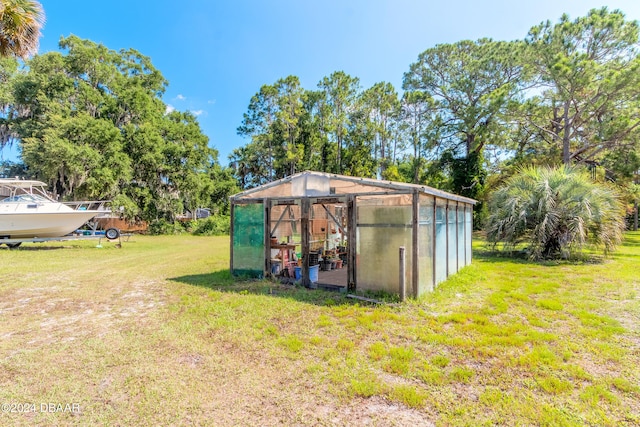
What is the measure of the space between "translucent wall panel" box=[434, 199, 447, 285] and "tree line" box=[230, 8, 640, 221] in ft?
44.2

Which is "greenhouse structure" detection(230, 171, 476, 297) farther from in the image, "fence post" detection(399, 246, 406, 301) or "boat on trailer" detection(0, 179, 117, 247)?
"boat on trailer" detection(0, 179, 117, 247)

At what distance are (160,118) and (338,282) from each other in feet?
77.5

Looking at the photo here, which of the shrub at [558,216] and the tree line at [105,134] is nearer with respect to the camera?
the shrub at [558,216]

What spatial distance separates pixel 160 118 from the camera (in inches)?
972

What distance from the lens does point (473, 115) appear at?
1994 centimetres

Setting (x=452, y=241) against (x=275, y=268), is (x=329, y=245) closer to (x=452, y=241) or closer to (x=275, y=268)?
(x=275, y=268)

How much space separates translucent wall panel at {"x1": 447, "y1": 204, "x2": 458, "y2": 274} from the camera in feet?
25.4

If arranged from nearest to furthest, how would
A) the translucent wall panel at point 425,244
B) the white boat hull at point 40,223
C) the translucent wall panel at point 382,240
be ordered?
the translucent wall panel at point 382,240, the translucent wall panel at point 425,244, the white boat hull at point 40,223

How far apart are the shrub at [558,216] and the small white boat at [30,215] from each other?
1692cm

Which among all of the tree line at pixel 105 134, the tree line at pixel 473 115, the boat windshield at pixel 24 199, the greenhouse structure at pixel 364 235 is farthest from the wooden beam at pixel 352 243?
the tree line at pixel 105 134

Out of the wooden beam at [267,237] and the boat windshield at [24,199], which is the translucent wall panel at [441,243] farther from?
the boat windshield at [24,199]

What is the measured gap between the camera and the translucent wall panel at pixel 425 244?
594 cm

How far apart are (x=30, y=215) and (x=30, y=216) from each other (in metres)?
0.05

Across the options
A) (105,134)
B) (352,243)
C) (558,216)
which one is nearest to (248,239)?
(352,243)
